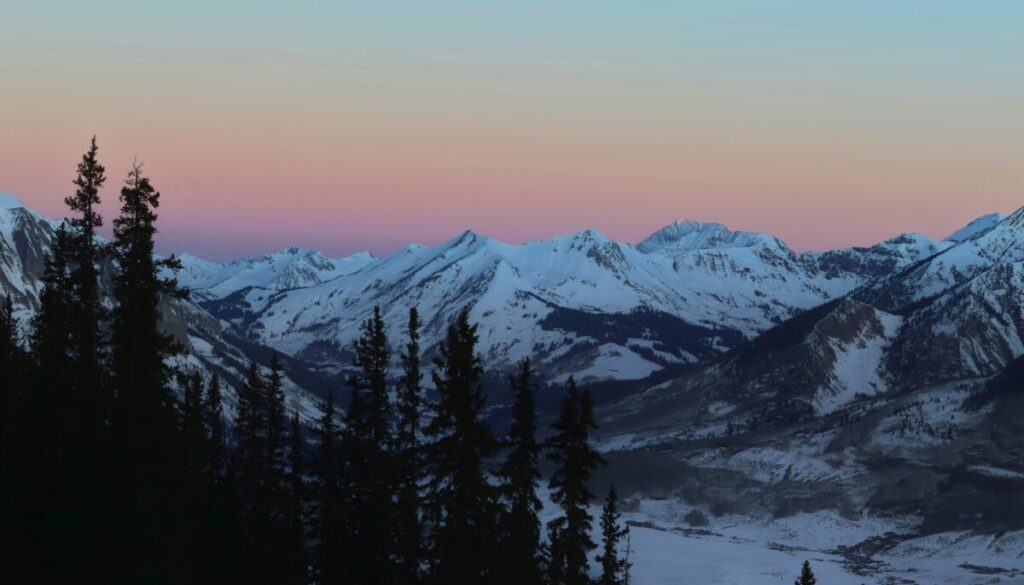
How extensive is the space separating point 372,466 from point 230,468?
15.4 meters

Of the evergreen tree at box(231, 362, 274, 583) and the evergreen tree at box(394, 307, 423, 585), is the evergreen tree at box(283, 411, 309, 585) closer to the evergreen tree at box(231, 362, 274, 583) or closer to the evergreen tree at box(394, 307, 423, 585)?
the evergreen tree at box(231, 362, 274, 583)

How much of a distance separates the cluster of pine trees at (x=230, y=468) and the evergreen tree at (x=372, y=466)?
0.11m

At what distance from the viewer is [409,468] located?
53.9m

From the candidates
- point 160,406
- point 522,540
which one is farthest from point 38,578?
point 522,540

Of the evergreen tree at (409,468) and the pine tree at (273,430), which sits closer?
the evergreen tree at (409,468)

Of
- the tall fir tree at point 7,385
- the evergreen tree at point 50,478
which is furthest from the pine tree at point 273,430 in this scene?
the tall fir tree at point 7,385

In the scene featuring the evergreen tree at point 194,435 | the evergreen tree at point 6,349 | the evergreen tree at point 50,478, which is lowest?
the evergreen tree at point 50,478

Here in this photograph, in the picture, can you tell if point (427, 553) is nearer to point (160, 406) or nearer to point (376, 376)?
point (376, 376)

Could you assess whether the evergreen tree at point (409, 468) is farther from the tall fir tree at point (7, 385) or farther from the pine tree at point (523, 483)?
the tall fir tree at point (7, 385)

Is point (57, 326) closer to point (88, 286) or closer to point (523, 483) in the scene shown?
point (88, 286)

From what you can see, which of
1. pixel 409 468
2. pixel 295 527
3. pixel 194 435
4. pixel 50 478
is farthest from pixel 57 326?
pixel 409 468

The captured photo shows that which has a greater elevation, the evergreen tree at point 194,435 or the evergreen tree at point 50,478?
the evergreen tree at point 194,435

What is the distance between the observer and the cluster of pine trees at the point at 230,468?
45.7m

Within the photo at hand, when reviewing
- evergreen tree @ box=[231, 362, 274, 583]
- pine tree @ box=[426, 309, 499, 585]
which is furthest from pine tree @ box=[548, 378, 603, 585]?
evergreen tree @ box=[231, 362, 274, 583]
